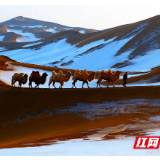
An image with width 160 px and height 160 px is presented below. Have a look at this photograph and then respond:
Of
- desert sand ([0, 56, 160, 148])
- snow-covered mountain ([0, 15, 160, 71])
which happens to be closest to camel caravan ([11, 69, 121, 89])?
desert sand ([0, 56, 160, 148])

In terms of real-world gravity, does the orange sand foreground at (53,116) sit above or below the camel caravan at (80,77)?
below

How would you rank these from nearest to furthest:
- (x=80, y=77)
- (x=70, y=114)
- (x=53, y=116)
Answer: (x=70, y=114) → (x=53, y=116) → (x=80, y=77)

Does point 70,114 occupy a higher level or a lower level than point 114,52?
higher

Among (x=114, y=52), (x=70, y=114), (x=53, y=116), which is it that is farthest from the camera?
(x=114, y=52)

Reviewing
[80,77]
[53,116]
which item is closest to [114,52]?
[80,77]

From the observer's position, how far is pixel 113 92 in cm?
2284

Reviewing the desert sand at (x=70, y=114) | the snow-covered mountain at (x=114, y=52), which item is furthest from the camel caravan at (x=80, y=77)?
the snow-covered mountain at (x=114, y=52)

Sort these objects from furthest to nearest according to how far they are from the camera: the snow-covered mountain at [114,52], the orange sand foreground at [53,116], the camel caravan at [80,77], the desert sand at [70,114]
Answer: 1. the snow-covered mountain at [114,52]
2. the camel caravan at [80,77]
3. the orange sand foreground at [53,116]
4. the desert sand at [70,114]

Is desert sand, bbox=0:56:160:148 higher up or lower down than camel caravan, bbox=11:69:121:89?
lower down

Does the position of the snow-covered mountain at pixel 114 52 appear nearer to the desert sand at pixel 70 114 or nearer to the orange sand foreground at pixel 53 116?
the orange sand foreground at pixel 53 116

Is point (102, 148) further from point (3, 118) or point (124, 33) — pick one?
point (124, 33)

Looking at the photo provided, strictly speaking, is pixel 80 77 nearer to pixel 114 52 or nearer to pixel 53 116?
pixel 53 116

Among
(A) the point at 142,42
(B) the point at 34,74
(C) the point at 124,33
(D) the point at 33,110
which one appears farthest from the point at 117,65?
(D) the point at 33,110

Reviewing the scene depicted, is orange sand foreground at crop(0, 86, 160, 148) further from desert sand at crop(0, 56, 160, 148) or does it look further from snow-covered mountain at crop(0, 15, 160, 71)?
snow-covered mountain at crop(0, 15, 160, 71)
